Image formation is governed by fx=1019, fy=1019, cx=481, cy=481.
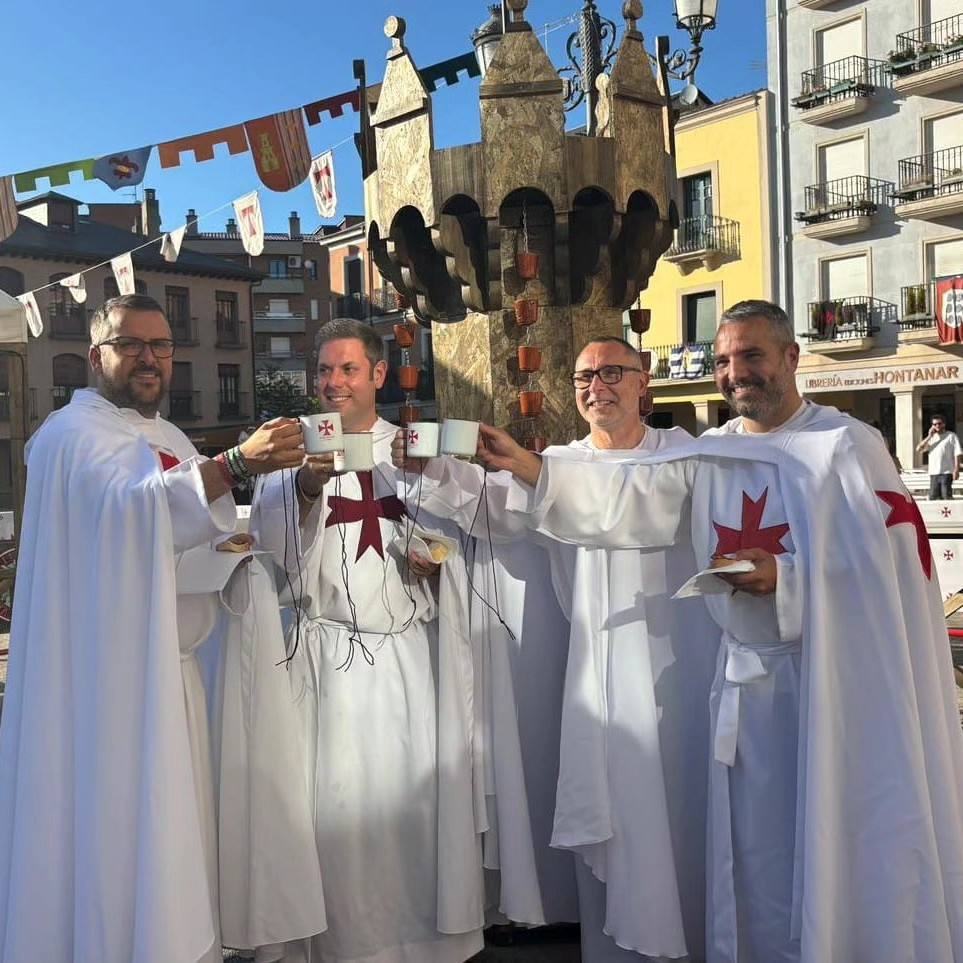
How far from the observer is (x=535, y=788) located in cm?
370

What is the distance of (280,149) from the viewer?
30.1 feet

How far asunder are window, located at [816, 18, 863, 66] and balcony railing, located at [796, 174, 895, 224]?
282 cm

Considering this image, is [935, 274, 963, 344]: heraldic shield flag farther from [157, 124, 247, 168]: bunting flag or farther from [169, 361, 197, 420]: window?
[169, 361, 197, 420]: window

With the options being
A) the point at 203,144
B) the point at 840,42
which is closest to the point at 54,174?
the point at 203,144

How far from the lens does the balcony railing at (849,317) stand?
75.7 ft

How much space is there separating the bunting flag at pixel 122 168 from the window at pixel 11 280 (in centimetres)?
2614

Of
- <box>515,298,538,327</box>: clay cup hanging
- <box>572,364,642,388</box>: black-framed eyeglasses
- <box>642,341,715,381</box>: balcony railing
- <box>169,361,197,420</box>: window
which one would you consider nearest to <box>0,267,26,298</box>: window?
<box>169,361,197,420</box>: window

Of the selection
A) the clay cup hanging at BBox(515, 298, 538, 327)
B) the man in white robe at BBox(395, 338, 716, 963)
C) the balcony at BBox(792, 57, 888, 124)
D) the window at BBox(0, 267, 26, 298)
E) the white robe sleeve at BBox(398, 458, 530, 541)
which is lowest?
the man in white robe at BBox(395, 338, 716, 963)

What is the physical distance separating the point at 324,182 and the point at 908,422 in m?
16.7

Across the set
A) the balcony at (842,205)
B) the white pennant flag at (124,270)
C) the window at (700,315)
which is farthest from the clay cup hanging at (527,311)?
the window at (700,315)

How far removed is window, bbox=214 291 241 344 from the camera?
129 ft

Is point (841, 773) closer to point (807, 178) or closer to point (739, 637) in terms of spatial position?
point (739, 637)

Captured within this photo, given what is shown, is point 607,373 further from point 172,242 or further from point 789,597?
point 172,242

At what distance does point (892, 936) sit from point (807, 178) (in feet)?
78.2
